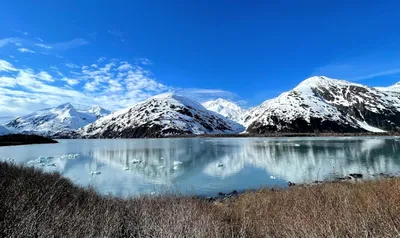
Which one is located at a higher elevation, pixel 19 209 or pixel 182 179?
pixel 19 209

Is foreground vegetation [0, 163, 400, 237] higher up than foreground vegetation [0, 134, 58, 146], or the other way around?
foreground vegetation [0, 134, 58, 146]

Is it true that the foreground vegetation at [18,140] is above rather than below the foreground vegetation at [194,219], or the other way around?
above

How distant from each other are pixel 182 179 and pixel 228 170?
8.50m

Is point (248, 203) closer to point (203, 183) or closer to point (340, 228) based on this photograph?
point (340, 228)

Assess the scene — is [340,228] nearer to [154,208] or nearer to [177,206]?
[177,206]

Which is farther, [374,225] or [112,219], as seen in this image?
[112,219]

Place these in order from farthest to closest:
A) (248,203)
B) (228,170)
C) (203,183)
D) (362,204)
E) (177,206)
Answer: (228,170) < (203,183) < (248,203) < (177,206) < (362,204)

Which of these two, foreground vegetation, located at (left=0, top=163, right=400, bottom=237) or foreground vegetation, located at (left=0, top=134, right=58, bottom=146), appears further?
foreground vegetation, located at (left=0, top=134, right=58, bottom=146)

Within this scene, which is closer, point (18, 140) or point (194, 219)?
point (194, 219)

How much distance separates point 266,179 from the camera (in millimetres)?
29125

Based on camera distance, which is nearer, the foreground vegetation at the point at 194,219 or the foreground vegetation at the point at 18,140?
the foreground vegetation at the point at 194,219

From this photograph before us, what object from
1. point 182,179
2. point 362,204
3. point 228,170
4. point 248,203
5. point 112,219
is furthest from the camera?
point 228,170

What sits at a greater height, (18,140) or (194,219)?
(18,140)

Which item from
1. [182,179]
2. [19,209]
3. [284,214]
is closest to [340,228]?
[284,214]
